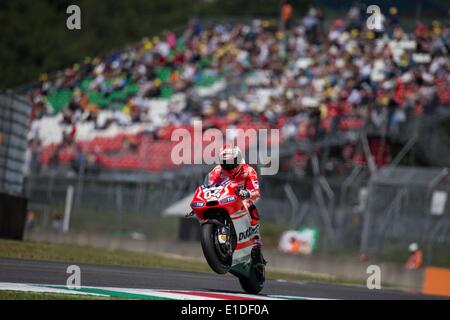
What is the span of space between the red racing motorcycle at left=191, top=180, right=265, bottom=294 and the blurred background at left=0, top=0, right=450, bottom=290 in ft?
30.1

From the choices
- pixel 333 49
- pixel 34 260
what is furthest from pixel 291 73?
pixel 34 260

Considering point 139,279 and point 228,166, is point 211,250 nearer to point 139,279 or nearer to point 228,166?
point 228,166

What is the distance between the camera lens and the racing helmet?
40.1ft

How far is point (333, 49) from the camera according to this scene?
1319 inches

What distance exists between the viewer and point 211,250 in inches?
460

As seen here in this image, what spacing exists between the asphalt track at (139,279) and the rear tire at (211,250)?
946 mm

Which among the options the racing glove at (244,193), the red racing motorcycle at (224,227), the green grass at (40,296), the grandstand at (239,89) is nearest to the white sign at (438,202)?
the grandstand at (239,89)

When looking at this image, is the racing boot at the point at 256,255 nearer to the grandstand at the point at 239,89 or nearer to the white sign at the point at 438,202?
the white sign at the point at 438,202

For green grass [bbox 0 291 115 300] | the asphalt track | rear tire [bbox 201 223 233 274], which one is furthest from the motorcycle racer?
green grass [bbox 0 291 115 300]

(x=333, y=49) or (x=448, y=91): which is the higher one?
(x=333, y=49)

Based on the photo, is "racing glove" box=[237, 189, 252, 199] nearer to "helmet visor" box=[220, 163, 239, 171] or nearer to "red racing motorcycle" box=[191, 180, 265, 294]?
"red racing motorcycle" box=[191, 180, 265, 294]
